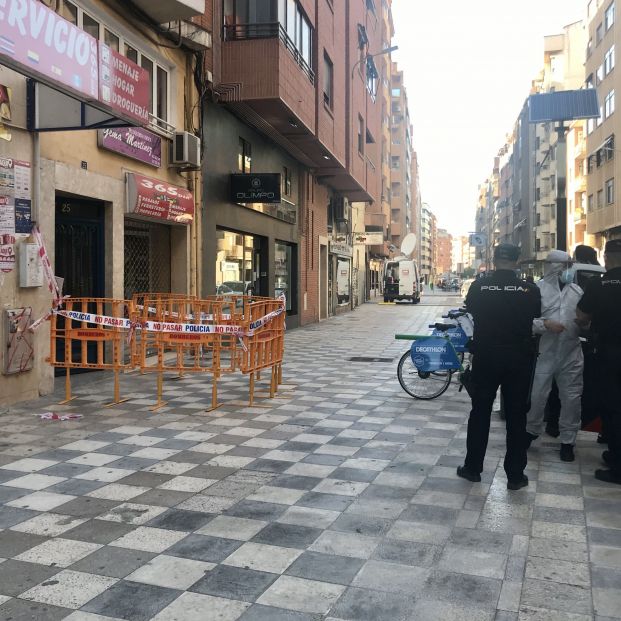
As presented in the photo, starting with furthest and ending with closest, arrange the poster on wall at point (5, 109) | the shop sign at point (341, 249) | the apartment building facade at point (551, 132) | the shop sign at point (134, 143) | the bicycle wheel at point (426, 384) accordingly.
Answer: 1. the apartment building facade at point (551, 132)
2. the shop sign at point (341, 249)
3. the shop sign at point (134, 143)
4. the bicycle wheel at point (426, 384)
5. the poster on wall at point (5, 109)

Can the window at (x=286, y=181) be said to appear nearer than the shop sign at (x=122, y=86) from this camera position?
No

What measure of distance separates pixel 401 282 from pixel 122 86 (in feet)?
115

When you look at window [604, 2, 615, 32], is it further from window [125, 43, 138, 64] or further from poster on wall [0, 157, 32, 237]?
poster on wall [0, 157, 32, 237]

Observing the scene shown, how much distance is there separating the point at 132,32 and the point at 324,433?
8195 mm

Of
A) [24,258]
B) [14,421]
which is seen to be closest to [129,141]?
[24,258]

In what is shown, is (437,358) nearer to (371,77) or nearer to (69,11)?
(69,11)

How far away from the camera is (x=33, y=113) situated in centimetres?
827

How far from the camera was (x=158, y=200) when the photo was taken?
11.8 metres

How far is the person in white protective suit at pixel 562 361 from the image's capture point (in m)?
Answer: 5.94

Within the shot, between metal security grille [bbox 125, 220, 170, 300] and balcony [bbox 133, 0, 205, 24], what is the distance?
369 centimetres

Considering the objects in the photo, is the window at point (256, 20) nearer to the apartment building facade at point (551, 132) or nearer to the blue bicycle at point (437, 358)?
the blue bicycle at point (437, 358)

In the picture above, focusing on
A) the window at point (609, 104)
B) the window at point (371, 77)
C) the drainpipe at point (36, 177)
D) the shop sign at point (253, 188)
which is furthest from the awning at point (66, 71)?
the window at point (609, 104)

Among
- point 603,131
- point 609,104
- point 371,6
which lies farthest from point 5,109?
Result: point 603,131

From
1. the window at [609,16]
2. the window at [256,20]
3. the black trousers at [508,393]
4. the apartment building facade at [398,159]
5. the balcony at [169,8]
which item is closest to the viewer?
the black trousers at [508,393]
